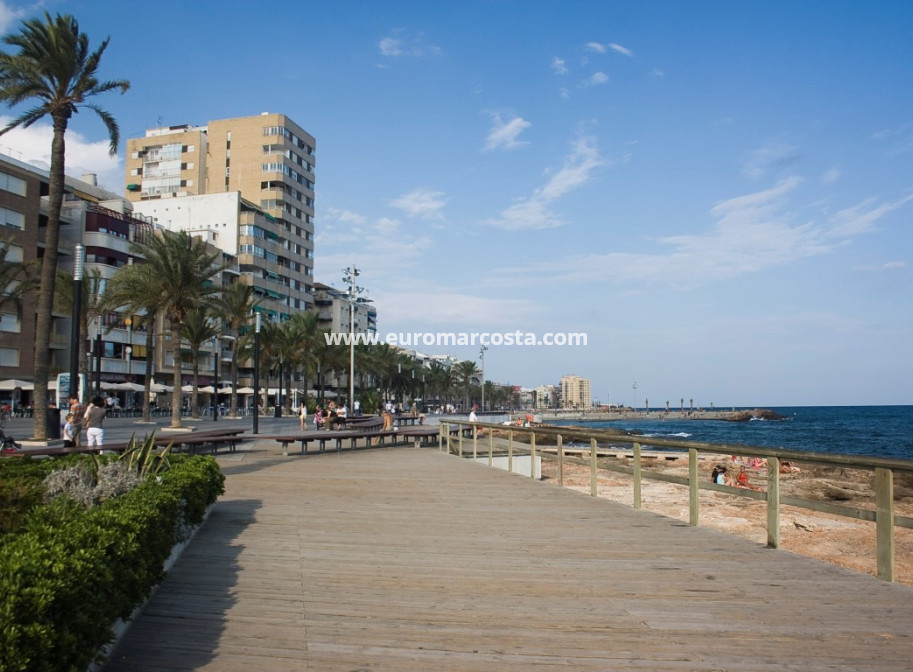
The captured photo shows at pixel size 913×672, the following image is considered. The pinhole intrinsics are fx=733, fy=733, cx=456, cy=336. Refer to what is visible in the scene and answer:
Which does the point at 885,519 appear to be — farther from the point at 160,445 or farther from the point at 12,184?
the point at 12,184

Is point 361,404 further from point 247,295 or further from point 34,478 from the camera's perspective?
point 34,478

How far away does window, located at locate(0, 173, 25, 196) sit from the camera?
163 ft

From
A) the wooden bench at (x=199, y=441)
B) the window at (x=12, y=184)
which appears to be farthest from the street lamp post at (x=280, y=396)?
the wooden bench at (x=199, y=441)

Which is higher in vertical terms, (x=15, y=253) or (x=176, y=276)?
(x=15, y=253)

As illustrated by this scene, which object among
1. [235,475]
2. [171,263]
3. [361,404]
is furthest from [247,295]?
[235,475]

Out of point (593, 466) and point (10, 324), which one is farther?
point (10, 324)

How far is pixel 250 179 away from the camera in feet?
302

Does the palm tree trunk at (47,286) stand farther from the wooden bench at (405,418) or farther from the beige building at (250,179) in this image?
the beige building at (250,179)

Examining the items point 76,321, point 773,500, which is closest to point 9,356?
point 76,321

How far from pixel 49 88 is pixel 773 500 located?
2388cm

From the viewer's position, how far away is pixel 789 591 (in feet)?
18.2

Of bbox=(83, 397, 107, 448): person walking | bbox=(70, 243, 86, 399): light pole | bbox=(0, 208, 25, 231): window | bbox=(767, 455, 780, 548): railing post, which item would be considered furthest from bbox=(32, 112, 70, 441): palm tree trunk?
A: bbox=(0, 208, 25, 231): window

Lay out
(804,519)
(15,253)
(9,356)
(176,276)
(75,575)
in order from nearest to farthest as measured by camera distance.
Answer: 1. (75,575)
2. (804,519)
3. (176,276)
4. (9,356)
5. (15,253)

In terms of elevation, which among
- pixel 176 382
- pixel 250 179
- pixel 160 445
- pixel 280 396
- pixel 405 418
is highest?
pixel 250 179
